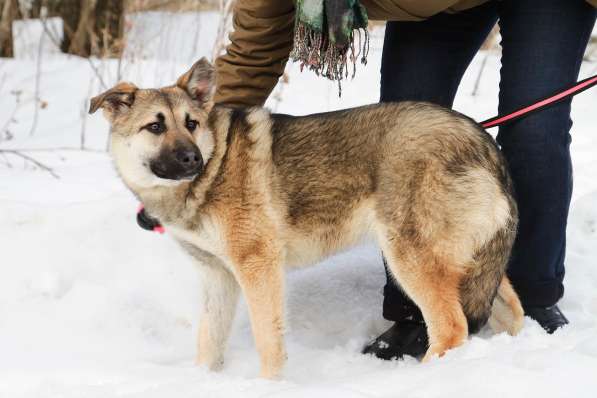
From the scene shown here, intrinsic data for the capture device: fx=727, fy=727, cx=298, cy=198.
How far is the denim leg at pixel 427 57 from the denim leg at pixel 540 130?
0.67 feet

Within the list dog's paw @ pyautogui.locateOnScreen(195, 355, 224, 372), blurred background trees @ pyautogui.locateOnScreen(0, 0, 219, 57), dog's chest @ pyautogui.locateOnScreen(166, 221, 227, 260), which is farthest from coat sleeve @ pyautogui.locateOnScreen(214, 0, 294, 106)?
blurred background trees @ pyautogui.locateOnScreen(0, 0, 219, 57)

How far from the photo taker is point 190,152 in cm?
278

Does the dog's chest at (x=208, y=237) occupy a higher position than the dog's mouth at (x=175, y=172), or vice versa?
the dog's mouth at (x=175, y=172)

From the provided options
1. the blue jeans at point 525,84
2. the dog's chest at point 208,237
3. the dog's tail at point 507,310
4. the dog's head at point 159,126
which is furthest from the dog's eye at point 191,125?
the dog's tail at point 507,310

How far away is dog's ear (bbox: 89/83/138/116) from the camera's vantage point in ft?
9.61

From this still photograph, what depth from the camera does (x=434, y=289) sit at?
2746mm

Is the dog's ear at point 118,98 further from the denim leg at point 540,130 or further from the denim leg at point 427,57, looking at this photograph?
the denim leg at point 540,130

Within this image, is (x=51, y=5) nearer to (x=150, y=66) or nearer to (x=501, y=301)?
(x=150, y=66)

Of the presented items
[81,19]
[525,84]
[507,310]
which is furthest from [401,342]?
[81,19]

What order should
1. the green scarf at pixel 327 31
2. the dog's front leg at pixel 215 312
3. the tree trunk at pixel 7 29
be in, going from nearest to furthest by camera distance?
the green scarf at pixel 327 31 → the dog's front leg at pixel 215 312 → the tree trunk at pixel 7 29

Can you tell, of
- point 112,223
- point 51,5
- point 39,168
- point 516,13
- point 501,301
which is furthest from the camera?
point 51,5

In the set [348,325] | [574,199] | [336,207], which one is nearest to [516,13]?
[336,207]

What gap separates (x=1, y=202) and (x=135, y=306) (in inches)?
43.5

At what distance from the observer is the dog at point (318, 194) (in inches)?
108
